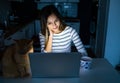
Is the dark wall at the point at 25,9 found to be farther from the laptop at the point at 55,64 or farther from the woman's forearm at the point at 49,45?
the laptop at the point at 55,64

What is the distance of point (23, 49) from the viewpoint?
4.77 ft

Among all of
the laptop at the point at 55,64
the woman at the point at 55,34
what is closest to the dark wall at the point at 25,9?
the woman at the point at 55,34

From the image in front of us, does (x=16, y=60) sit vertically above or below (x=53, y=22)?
below

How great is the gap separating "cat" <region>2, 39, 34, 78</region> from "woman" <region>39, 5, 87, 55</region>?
0.56m

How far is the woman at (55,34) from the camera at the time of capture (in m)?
2.02

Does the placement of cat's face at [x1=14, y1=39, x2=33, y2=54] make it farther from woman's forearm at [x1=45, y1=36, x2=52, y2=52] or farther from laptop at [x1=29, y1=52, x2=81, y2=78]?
woman's forearm at [x1=45, y1=36, x2=52, y2=52]

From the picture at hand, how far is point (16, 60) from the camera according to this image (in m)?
1.44

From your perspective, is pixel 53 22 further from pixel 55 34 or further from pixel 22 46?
pixel 22 46

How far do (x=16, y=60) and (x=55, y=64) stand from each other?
0.93ft

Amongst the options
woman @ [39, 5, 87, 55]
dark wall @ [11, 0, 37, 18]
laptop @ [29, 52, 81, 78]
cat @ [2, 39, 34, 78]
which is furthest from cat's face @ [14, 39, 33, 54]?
dark wall @ [11, 0, 37, 18]

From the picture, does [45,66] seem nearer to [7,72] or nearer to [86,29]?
[7,72]

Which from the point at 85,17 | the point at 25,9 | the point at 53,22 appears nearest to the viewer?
the point at 53,22

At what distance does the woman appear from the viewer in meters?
2.02

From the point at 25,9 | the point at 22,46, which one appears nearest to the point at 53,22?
the point at 22,46
